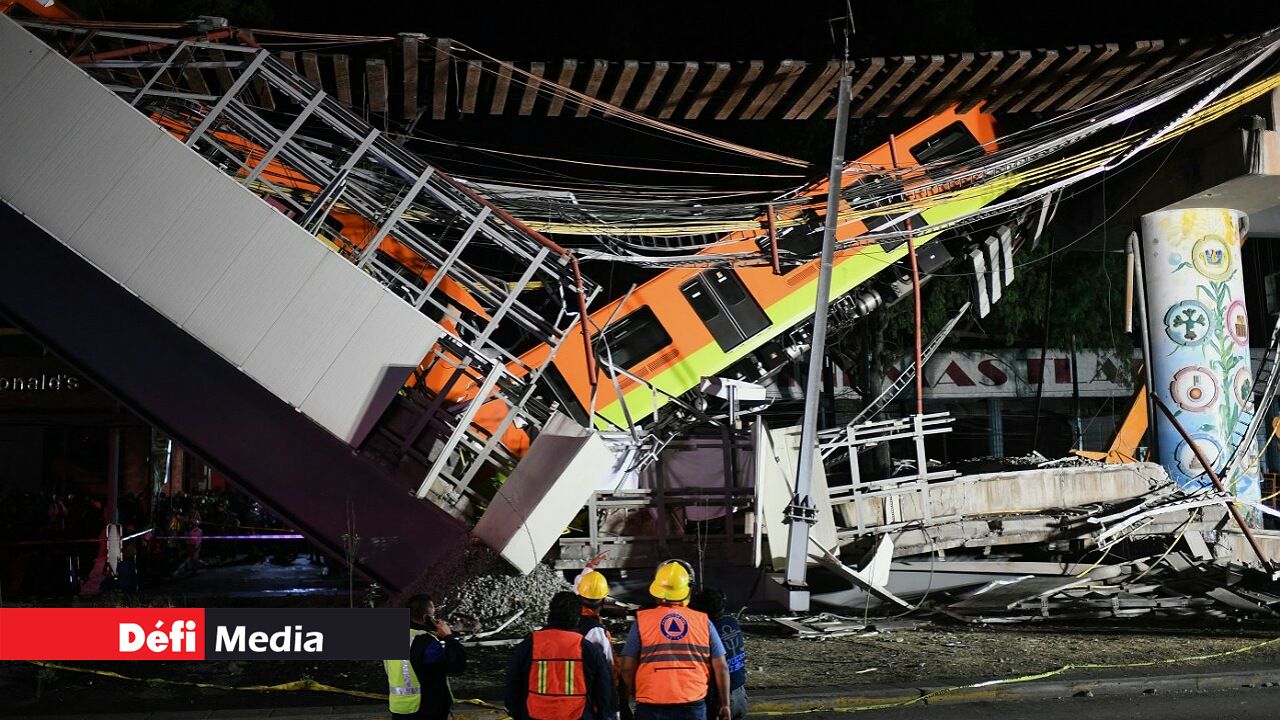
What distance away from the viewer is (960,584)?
14.8 metres

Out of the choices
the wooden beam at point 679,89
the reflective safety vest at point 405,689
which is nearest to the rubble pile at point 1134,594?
the wooden beam at point 679,89

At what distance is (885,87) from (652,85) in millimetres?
3091

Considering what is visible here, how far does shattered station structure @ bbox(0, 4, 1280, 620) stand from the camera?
11.8 metres

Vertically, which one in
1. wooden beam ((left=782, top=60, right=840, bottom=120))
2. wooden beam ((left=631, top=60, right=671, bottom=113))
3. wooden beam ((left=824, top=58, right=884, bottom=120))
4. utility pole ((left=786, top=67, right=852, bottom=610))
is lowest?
utility pole ((left=786, top=67, right=852, bottom=610))

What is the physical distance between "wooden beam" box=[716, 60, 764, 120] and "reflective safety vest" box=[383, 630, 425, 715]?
29.9 feet

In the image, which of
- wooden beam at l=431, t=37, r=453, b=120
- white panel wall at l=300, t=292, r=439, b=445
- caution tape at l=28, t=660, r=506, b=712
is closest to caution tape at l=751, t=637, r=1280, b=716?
caution tape at l=28, t=660, r=506, b=712

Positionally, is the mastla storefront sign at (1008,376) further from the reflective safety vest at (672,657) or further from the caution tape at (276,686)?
the reflective safety vest at (672,657)

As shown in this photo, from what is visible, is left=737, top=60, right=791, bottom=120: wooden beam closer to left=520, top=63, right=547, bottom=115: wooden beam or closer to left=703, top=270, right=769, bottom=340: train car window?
left=703, top=270, right=769, bottom=340: train car window

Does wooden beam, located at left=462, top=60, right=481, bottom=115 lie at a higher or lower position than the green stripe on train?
higher

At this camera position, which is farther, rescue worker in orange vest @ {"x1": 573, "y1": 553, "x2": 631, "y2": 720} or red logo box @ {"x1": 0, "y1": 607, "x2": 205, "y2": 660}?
red logo box @ {"x1": 0, "y1": 607, "x2": 205, "y2": 660}

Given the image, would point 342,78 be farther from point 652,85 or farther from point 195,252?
point 652,85

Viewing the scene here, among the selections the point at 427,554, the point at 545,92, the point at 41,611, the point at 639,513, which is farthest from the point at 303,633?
the point at 545,92

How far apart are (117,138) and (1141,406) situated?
1612 centimetres

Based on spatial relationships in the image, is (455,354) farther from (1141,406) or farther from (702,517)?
(1141,406)
